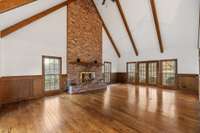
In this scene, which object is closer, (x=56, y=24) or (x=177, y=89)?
(x=56, y=24)

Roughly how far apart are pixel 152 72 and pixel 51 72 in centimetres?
734

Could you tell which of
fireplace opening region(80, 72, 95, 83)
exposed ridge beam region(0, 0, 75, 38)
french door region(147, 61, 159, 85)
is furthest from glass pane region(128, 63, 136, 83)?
exposed ridge beam region(0, 0, 75, 38)

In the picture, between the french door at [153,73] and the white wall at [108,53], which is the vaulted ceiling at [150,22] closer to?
the white wall at [108,53]

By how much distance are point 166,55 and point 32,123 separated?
343 inches

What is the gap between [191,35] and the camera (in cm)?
674

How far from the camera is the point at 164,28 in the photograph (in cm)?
705

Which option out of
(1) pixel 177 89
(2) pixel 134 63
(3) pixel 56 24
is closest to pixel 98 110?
(3) pixel 56 24

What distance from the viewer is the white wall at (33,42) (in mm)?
4832

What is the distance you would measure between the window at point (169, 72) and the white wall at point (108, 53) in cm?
406

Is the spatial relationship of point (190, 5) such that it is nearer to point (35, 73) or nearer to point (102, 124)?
point (102, 124)

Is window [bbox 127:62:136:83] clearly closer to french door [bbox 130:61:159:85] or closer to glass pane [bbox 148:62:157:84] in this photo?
french door [bbox 130:61:159:85]

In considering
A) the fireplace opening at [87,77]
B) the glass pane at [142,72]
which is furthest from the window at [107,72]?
the glass pane at [142,72]

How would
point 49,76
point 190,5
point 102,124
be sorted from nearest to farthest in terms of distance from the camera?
1. point 102,124
2. point 190,5
3. point 49,76

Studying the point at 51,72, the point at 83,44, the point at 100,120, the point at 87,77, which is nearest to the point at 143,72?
the point at 87,77
